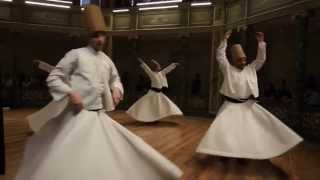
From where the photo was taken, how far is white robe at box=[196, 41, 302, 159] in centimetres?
575

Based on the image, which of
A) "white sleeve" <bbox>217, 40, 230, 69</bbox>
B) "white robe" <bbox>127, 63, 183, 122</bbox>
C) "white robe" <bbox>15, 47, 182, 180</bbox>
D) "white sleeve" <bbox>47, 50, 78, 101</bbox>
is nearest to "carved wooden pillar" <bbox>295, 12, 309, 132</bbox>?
"white robe" <bbox>127, 63, 183, 122</bbox>

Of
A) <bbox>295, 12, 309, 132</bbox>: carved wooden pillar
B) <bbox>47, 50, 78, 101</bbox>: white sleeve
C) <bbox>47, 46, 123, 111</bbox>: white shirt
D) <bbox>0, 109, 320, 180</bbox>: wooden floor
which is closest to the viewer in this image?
<bbox>47, 50, 78, 101</bbox>: white sleeve

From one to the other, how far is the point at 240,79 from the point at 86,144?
3315 millimetres

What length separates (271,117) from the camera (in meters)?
5.96

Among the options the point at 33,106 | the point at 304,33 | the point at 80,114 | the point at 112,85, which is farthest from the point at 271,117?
the point at 33,106

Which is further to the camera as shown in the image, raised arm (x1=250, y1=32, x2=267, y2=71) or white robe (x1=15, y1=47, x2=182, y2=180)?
raised arm (x1=250, y1=32, x2=267, y2=71)

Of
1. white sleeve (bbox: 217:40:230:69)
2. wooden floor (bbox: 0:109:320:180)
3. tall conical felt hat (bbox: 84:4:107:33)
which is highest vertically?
tall conical felt hat (bbox: 84:4:107:33)

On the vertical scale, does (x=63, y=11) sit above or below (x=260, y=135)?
above

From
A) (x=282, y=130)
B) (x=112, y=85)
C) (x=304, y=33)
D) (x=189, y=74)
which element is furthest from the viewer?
(x=189, y=74)

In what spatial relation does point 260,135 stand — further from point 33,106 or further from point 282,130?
point 33,106

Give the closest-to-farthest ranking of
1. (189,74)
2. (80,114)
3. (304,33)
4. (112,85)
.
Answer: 1. (80,114)
2. (112,85)
3. (304,33)
4. (189,74)

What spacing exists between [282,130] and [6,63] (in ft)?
40.2

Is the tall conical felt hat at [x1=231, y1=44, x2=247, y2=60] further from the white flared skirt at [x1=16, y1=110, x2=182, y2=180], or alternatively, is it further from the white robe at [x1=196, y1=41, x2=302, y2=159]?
the white flared skirt at [x1=16, y1=110, x2=182, y2=180]

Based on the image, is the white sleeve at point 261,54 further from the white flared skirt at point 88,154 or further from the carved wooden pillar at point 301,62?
the carved wooden pillar at point 301,62
